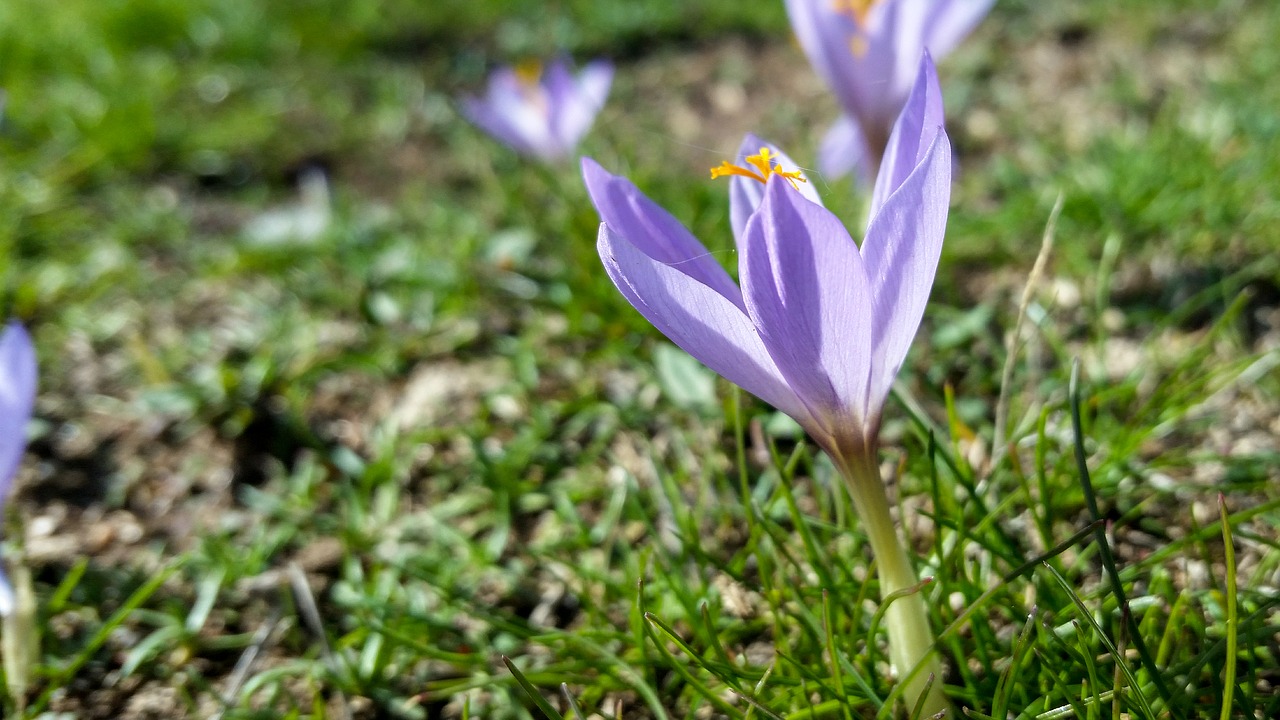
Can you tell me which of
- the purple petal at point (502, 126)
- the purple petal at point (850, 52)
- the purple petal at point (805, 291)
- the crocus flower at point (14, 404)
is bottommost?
the crocus flower at point (14, 404)

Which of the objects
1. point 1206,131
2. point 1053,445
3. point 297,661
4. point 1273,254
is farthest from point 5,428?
point 1206,131

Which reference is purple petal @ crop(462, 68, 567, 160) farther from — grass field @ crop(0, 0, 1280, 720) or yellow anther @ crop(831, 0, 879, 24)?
yellow anther @ crop(831, 0, 879, 24)

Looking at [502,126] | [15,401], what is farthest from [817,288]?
[502,126]

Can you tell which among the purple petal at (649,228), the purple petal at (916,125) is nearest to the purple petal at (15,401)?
the purple petal at (649,228)

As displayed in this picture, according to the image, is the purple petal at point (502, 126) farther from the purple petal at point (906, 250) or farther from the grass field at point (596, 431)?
the purple petal at point (906, 250)

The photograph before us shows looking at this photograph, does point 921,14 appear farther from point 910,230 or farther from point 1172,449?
point 910,230

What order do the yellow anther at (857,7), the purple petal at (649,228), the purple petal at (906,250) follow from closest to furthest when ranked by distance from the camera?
the purple petal at (906,250), the purple petal at (649,228), the yellow anther at (857,7)
